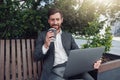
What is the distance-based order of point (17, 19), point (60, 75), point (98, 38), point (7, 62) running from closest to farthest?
point (60, 75)
point (7, 62)
point (17, 19)
point (98, 38)

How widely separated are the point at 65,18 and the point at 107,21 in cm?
91

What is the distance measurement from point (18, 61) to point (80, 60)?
0.95m

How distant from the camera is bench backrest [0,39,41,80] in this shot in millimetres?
3818

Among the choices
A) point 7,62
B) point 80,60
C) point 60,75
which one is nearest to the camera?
point 80,60

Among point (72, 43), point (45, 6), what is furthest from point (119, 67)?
point (45, 6)

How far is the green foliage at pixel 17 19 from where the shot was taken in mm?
4117

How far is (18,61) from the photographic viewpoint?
155 inches

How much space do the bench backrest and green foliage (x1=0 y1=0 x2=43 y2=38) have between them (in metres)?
0.31

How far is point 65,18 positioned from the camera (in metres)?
4.61

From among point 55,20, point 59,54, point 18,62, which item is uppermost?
point 55,20

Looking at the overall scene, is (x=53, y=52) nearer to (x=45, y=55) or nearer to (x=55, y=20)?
(x=45, y=55)

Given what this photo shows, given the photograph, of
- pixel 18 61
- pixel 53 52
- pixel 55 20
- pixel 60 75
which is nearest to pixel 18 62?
pixel 18 61

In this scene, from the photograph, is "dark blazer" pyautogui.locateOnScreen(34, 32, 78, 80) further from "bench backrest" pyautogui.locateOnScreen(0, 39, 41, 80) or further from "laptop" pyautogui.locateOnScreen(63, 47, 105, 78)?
"laptop" pyautogui.locateOnScreen(63, 47, 105, 78)

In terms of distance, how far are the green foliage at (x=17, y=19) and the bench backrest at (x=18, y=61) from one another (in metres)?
0.31
